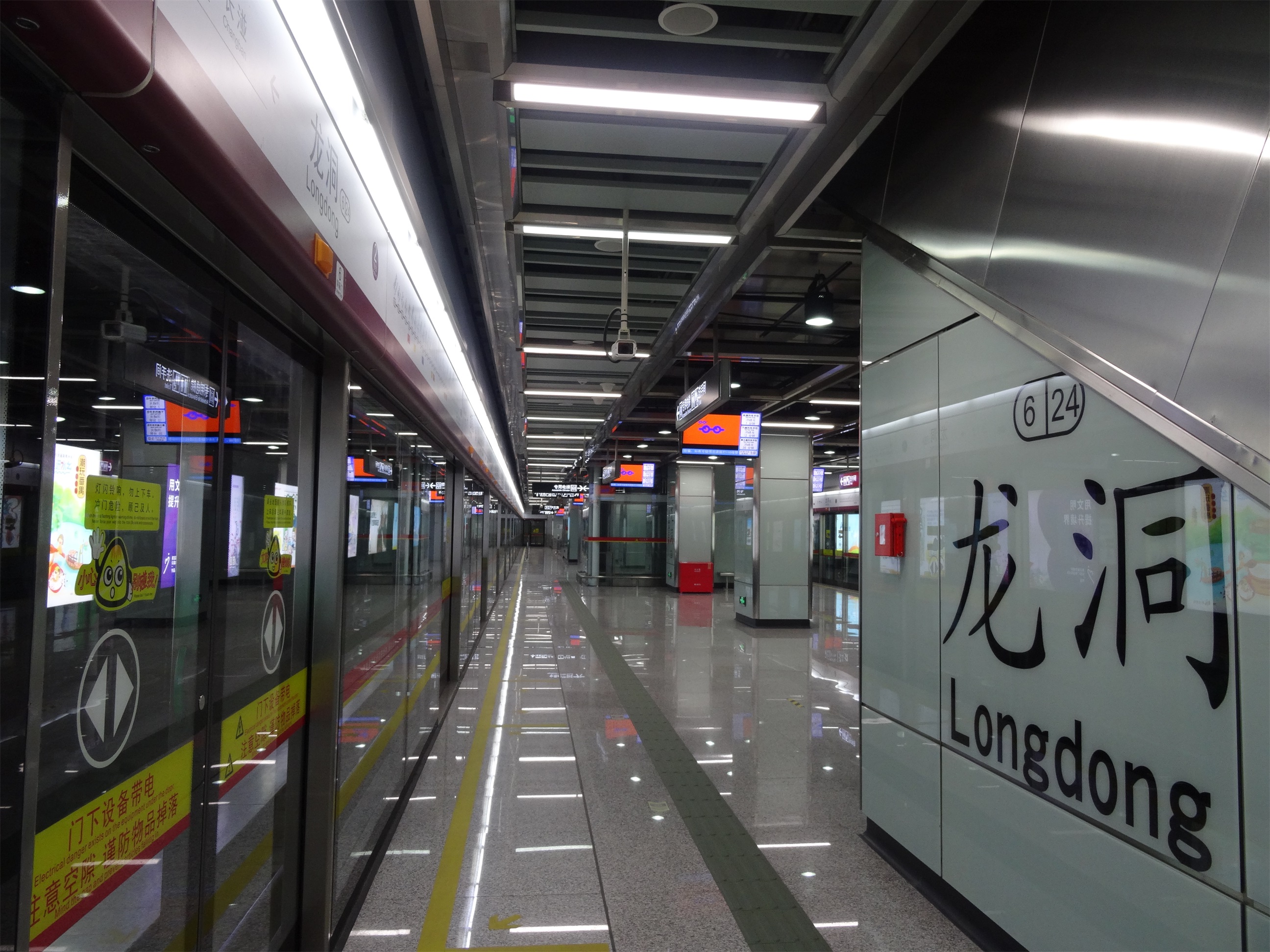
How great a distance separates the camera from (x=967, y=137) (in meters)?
3.45

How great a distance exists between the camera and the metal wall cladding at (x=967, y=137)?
3.17 m

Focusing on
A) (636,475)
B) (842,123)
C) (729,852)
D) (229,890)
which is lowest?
(729,852)

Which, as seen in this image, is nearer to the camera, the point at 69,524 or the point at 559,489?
the point at 69,524

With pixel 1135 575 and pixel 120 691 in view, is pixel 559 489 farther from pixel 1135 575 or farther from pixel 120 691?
pixel 120 691

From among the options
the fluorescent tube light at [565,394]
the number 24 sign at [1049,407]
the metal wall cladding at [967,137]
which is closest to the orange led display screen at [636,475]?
the fluorescent tube light at [565,394]

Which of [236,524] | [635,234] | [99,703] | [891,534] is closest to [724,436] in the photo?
[635,234]

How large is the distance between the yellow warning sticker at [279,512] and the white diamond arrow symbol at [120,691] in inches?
35.3

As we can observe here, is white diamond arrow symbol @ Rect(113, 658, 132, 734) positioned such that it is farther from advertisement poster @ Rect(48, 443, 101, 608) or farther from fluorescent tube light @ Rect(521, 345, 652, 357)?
fluorescent tube light @ Rect(521, 345, 652, 357)

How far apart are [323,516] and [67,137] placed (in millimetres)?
1882

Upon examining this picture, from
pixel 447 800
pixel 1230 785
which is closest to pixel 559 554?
pixel 447 800

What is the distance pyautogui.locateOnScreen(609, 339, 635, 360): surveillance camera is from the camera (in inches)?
213

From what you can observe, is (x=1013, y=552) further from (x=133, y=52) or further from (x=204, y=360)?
(x=133, y=52)

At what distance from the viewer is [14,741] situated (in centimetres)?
111

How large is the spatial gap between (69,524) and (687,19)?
9.35 feet
